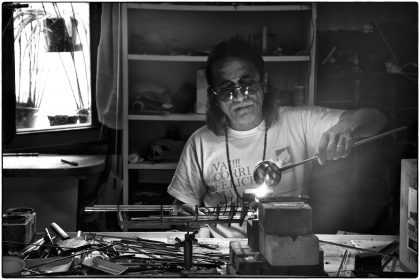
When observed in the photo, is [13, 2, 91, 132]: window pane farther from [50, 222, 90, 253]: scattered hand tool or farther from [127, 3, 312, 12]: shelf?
[50, 222, 90, 253]: scattered hand tool

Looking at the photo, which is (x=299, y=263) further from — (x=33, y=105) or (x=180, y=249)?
(x=33, y=105)

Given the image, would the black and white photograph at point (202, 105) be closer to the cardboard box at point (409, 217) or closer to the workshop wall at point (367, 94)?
the workshop wall at point (367, 94)

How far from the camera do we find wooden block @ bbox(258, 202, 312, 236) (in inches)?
61.7

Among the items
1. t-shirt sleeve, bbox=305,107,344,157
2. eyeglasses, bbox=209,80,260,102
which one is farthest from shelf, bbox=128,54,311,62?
t-shirt sleeve, bbox=305,107,344,157

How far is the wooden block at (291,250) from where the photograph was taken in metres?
1.56

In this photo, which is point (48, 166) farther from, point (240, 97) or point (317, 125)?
point (317, 125)

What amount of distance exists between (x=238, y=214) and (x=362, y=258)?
42 cm

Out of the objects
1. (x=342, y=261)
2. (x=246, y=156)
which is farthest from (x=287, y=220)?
(x=246, y=156)

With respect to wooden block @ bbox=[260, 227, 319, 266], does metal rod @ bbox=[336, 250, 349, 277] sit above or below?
below

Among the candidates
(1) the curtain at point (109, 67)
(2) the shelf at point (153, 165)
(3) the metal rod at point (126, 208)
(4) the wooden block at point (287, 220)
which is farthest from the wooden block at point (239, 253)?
(1) the curtain at point (109, 67)

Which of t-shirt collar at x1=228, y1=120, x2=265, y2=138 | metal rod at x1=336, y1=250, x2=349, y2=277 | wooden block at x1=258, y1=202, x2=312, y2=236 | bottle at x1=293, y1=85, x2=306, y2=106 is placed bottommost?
metal rod at x1=336, y1=250, x2=349, y2=277

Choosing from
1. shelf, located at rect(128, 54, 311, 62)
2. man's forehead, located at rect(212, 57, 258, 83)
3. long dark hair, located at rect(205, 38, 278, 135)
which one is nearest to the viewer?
man's forehead, located at rect(212, 57, 258, 83)

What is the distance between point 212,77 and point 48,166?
2.95 ft

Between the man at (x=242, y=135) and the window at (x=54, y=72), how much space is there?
1.99ft
